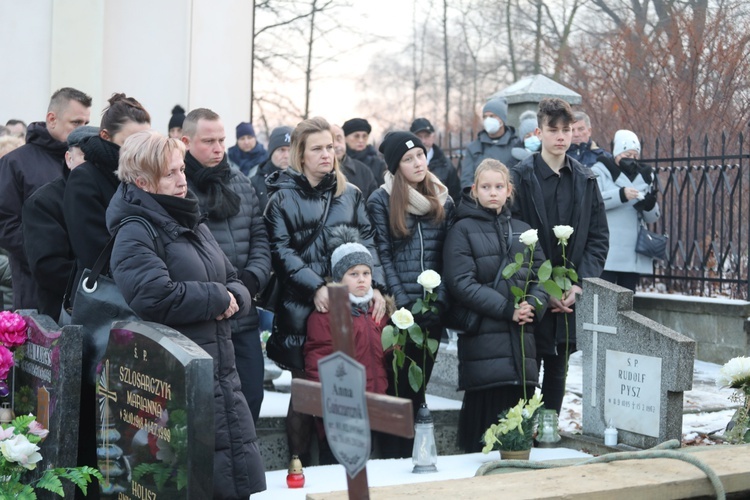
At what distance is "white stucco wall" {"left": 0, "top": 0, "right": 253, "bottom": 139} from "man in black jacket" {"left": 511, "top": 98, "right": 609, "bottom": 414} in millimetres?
6515

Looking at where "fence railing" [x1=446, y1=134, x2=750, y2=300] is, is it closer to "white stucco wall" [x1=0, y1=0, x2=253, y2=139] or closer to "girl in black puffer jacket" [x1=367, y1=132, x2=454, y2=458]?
"girl in black puffer jacket" [x1=367, y1=132, x2=454, y2=458]

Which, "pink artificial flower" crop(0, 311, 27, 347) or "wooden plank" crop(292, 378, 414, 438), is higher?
"wooden plank" crop(292, 378, 414, 438)

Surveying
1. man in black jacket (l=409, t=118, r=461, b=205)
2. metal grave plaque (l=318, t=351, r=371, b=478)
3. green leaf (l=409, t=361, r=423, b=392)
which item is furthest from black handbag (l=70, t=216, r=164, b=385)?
man in black jacket (l=409, t=118, r=461, b=205)

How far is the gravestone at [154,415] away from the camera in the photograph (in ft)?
13.1

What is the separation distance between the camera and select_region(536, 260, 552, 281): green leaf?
253 inches

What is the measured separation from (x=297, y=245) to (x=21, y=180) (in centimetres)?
168

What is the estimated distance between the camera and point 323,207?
6461 millimetres

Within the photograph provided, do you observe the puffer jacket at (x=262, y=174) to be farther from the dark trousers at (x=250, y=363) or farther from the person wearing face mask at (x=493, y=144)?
the dark trousers at (x=250, y=363)

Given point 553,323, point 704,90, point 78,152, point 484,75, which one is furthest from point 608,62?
point 484,75

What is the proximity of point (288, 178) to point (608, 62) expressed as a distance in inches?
459

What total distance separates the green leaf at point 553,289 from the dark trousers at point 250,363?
1704 mm

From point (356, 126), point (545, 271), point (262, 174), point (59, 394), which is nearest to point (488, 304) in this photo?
point (545, 271)

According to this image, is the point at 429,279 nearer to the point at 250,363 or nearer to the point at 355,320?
the point at 355,320

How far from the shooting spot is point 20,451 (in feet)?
14.9
